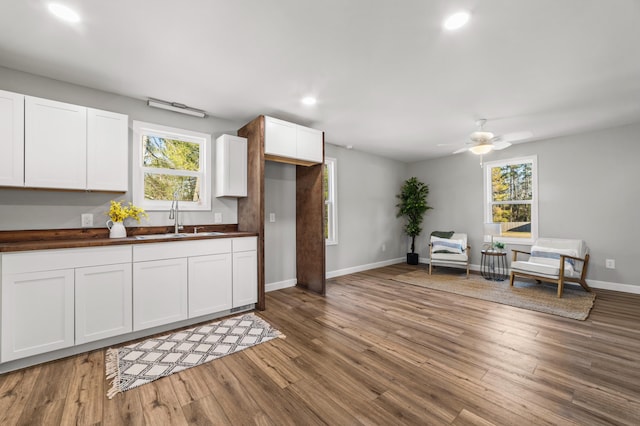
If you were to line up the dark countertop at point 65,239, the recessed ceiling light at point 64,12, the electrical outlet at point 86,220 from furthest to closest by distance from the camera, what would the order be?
the electrical outlet at point 86,220, the dark countertop at point 65,239, the recessed ceiling light at point 64,12

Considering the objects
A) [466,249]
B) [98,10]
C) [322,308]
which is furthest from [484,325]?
[98,10]

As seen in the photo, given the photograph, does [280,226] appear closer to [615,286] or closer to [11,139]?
[11,139]

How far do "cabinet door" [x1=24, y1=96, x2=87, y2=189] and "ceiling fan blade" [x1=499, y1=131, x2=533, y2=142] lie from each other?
5898 mm

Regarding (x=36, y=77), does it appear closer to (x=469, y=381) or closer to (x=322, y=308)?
(x=322, y=308)

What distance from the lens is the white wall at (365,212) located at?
17.6 feet

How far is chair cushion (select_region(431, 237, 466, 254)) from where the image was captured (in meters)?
5.25

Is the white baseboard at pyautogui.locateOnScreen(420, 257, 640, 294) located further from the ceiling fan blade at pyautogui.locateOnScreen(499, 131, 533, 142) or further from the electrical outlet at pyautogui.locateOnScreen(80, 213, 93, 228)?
the electrical outlet at pyautogui.locateOnScreen(80, 213, 93, 228)

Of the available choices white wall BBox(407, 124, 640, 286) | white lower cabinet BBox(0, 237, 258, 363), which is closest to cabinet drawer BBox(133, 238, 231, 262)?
white lower cabinet BBox(0, 237, 258, 363)

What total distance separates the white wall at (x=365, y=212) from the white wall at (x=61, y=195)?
295cm

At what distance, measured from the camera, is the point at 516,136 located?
4.68 meters

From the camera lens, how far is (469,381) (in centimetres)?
196

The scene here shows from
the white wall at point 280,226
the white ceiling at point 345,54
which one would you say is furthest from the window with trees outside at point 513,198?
the white wall at point 280,226

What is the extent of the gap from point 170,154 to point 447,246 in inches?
200

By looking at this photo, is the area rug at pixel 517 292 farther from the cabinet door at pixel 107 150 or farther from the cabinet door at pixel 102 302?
the cabinet door at pixel 107 150
